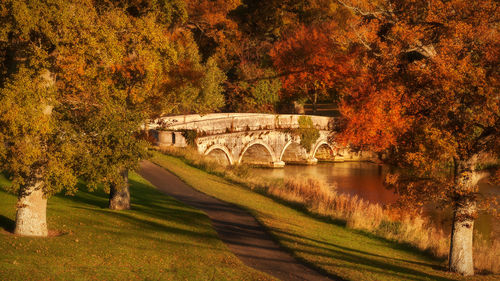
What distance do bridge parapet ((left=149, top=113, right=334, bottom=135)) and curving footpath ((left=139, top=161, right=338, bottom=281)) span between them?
1091 cm

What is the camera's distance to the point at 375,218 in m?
26.0

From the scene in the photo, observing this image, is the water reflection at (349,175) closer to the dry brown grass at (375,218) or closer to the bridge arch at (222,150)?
the bridge arch at (222,150)

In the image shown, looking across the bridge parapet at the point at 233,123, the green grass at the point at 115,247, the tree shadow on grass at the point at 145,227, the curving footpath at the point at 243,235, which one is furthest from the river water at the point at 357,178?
the green grass at the point at 115,247

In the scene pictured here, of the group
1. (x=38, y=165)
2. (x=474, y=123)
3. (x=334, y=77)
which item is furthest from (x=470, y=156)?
(x=334, y=77)

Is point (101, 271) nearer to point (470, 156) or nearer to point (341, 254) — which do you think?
point (341, 254)

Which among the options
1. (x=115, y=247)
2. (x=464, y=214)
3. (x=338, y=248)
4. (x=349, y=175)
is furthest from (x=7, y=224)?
(x=349, y=175)

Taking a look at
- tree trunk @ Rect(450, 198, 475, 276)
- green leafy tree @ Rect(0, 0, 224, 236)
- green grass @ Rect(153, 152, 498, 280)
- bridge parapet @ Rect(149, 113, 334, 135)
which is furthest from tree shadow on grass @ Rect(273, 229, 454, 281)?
bridge parapet @ Rect(149, 113, 334, 135)

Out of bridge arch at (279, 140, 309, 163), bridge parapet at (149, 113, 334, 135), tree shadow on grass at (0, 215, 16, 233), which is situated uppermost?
bridge parapet at (149, 113, 334, 135)

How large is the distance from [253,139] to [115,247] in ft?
113

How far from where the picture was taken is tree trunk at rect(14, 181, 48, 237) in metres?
14.1

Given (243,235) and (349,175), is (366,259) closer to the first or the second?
(243,235)

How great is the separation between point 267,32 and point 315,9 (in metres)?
6.90

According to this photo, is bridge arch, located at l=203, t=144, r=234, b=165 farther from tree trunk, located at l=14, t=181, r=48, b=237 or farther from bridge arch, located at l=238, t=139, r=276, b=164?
tree trunk, located at l=14, t=181, r=48, b=237

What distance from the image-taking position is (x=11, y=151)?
12672 mm
